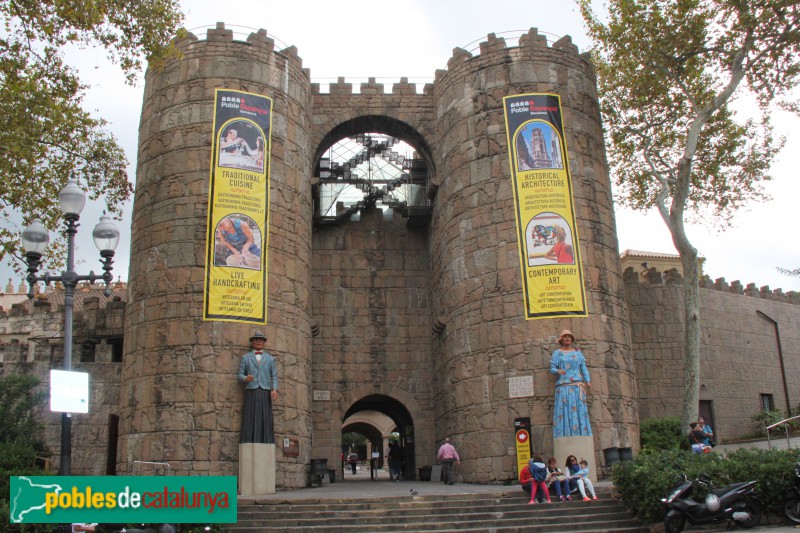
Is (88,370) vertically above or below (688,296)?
below

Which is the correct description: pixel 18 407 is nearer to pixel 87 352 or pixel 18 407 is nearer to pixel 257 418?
pixel 87 352

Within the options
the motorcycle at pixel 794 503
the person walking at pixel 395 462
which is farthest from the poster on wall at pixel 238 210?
the motorcycle at pixel 794 503

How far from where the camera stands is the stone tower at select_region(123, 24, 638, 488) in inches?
733

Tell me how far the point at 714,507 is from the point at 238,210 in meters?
13.2

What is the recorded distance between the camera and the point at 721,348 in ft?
86.1

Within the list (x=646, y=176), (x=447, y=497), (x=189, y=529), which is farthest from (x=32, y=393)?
(x=646, y=176)

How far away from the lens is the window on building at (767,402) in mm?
26905

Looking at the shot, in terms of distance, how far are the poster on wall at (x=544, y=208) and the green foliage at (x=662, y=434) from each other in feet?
15.5

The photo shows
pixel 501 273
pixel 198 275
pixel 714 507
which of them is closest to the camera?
pixel 714 507

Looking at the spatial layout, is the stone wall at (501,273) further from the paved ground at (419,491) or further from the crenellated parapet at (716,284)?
the crenellated parapet at (716,284)

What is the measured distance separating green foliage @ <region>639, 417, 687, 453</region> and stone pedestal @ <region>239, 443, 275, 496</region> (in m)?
10.2

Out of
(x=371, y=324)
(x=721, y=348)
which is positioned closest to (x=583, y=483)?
(x=371, y=324)

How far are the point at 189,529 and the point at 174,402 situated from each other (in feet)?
21.8

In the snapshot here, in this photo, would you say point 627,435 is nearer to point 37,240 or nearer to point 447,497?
point 447,497
